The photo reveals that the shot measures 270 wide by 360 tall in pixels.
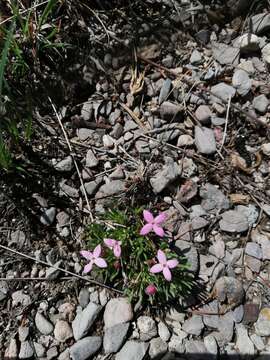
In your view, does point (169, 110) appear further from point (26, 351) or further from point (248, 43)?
point (26, 351)

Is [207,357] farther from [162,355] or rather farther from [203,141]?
[203,141]

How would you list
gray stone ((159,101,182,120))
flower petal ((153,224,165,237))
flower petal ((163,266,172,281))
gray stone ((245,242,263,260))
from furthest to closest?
1. gray stone ((159,101,182,120))
2. gray stone ((245,242,263,260))
3. flower petal ((153,224,165,237))
4. flower petal ((163,266,172,281))

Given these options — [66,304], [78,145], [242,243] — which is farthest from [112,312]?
[78,145]

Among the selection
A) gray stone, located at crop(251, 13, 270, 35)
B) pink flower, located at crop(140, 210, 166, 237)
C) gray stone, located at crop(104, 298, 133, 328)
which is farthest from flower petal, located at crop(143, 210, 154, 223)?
gray stone, located at crop(251, 13, 270, 35)

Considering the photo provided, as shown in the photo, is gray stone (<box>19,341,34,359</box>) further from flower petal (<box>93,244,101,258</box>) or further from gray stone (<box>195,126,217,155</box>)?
gray stone (<box>195,126,217,155</box>)

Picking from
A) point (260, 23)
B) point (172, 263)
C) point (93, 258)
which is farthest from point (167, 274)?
point (260, 23)

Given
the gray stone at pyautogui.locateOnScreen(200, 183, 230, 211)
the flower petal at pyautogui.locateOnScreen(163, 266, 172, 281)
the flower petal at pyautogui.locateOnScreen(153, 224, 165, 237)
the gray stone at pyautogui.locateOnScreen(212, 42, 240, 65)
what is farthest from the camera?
the gray stone at pyautogui.locateOnScreen(212, 42, 240, 65)

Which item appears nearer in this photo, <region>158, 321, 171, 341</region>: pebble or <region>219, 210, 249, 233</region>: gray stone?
<region>158, 321, 171, 341</region>: pebble
